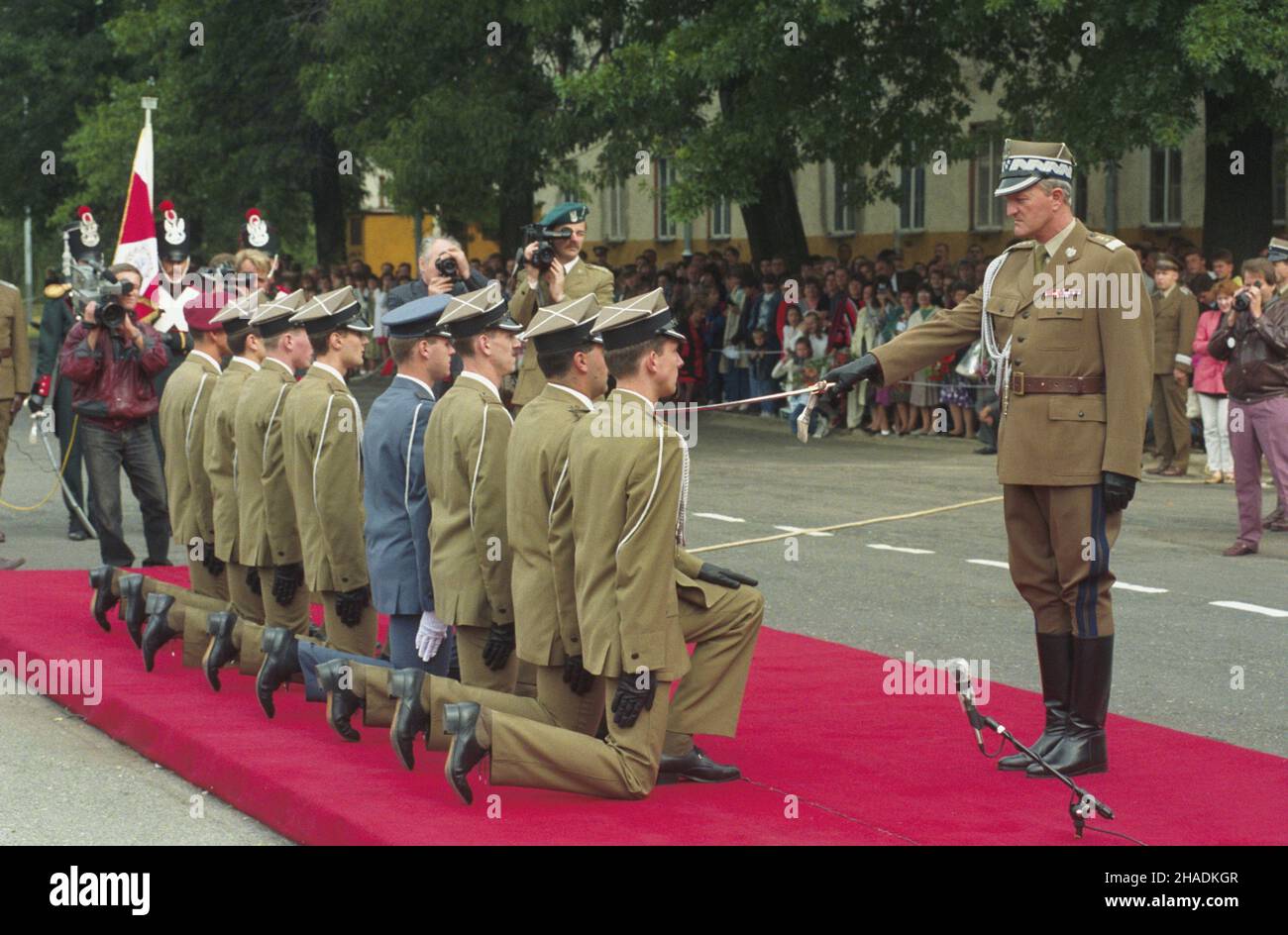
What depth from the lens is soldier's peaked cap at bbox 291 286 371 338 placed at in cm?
841

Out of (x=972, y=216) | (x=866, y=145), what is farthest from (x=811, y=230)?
(x=866, y=145)

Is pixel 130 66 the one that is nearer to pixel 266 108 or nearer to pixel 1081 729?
pixel 266 108

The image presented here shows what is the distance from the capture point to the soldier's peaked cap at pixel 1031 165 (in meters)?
7.08

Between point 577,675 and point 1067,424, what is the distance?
197cm

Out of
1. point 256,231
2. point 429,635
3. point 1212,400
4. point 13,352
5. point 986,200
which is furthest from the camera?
point 986,200

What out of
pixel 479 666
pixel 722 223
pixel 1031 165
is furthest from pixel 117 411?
pixel 722 223

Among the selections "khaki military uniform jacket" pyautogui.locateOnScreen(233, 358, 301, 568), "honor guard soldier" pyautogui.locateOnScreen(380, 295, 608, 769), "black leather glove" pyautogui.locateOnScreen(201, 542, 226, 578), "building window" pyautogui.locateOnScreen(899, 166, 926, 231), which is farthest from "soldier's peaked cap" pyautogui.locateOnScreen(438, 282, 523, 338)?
"building window" pyautogui.locateOnScreen(899, 166, 926, 231)

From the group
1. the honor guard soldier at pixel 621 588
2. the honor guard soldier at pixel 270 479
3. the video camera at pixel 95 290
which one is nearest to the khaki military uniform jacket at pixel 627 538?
the honor guard soldier at pixel 621 588

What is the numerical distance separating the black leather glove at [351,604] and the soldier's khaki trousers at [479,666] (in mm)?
1057

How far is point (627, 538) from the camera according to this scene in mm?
6277

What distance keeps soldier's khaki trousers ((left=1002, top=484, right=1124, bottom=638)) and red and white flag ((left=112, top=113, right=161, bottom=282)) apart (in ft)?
27.4

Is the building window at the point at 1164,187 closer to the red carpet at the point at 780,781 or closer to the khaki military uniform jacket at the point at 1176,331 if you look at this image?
the khaki military uniform jacket at the point at 1176,331

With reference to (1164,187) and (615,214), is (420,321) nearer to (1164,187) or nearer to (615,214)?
(1164,187)

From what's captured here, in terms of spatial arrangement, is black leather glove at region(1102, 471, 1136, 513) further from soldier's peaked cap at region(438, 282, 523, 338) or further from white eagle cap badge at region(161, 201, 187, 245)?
white eagle cap badge at region(161, 201, 187, 245)
